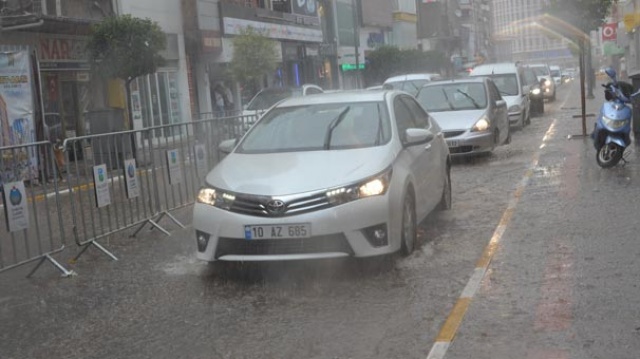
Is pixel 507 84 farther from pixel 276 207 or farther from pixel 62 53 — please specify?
pixel 276 207

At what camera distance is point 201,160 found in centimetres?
1012

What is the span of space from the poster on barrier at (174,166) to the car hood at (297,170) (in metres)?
2.33

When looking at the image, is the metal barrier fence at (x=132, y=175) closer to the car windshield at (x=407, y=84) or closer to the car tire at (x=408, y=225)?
the car tire at (x=408, y=225)

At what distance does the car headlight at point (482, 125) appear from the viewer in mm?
13602

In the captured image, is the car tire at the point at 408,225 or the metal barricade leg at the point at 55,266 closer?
the car tire at the point at 408,225

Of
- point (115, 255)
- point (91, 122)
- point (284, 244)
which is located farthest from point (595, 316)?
point (91, 122)

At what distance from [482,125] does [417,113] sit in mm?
5570

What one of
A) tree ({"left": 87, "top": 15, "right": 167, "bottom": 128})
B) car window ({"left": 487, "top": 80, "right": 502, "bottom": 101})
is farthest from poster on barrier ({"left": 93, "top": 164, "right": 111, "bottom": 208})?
tree ({"left": 87, "top": 15, "right": 167, "bottom": 128})

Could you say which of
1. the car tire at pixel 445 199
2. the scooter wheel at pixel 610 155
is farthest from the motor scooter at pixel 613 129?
the car tire at pixel 445 199

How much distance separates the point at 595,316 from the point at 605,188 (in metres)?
5.19

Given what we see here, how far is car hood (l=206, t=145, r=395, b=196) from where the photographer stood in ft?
20.1

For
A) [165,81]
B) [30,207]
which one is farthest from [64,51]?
[30,207]

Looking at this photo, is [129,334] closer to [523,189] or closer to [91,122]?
[523,189]

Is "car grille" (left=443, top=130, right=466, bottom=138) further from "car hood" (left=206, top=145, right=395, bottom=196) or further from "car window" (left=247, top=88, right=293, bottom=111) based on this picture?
"car window" (left=247, top=88, right=293, bottom=111)
